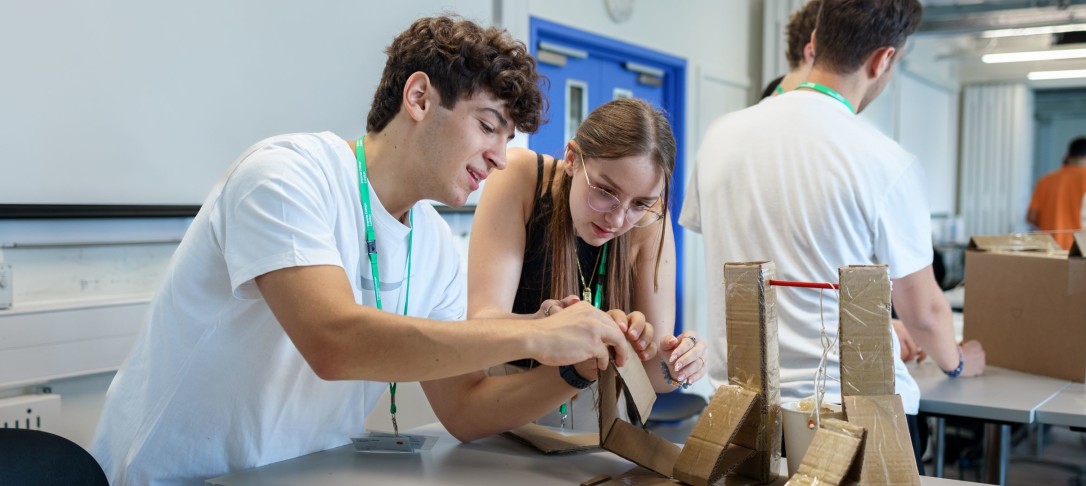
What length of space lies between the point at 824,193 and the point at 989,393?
2.56 ft

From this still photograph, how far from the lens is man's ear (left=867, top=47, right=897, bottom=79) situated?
1.99 meters

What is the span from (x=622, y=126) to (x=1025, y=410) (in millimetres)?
1189

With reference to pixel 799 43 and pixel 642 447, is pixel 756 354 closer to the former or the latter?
pixel 642 447

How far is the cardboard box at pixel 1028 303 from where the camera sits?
90.7 inches

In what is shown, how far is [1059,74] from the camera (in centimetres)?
980

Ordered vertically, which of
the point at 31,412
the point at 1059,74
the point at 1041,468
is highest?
the point at 1059,74

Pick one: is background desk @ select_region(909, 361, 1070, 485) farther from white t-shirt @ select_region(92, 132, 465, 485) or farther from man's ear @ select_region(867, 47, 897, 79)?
white t-shirt @ select_region(92, 132, 465, 485)

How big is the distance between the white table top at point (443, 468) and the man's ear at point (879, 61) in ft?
3.31

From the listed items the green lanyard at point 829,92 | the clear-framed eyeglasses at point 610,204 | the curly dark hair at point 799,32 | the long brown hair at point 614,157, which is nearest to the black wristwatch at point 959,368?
the green lanyard at point 829,92

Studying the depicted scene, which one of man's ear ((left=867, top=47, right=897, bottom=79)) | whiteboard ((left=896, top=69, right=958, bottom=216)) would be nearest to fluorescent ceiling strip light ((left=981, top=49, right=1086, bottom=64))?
whiteboard ((left=896, top=69, right=958, bottom=216))

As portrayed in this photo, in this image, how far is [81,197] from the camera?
6.99ft

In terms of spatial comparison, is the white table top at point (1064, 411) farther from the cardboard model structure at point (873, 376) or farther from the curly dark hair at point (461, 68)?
the curly dark hair at point (461, 68)

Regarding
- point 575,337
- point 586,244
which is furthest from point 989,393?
point 575,337

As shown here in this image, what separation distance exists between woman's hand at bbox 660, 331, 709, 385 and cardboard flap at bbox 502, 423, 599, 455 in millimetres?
180
